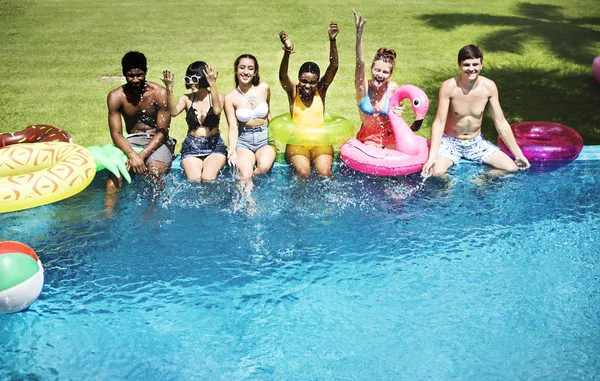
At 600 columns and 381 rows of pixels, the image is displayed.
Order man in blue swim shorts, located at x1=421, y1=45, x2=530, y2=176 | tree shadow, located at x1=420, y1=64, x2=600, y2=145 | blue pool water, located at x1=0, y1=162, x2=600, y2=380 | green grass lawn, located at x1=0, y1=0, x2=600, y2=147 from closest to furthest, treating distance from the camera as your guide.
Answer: blue pool water, located at x1=0, y1=162, x2=600, y2=380 → man in blue swim shorts, located at x1=421, y1=45, x2=530, y2=176 → tree shadow, located at x1=420, y1=64, x2=600, y2=145 → green grass lawn, located at x1=0, y1=0, x2=600, y2=147

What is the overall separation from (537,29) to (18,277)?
454 inches

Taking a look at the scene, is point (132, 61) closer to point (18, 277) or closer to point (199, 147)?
point (199, 147)

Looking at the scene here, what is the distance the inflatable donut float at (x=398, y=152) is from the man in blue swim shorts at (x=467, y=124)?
0.16 metres

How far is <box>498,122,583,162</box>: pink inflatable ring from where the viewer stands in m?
6.71

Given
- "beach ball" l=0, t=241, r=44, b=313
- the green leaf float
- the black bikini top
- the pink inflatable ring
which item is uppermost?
the black bikini top

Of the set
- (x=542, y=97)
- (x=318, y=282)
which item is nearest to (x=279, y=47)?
(x=542, y=97)

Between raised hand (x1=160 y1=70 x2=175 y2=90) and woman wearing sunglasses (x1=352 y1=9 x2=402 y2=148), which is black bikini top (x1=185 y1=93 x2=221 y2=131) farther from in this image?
woman wearing sunglasses (x1=352 y1=9 x2=402 y2=148)

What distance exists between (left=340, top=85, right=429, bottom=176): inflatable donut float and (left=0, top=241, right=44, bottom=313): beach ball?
322cm

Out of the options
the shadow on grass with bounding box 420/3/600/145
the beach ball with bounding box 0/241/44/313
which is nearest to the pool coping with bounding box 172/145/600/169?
the shadow on grass with bounding box 420/3/600/145

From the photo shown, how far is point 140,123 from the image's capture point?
6605mm

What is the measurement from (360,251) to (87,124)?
179 inches

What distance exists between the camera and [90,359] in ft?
14.3

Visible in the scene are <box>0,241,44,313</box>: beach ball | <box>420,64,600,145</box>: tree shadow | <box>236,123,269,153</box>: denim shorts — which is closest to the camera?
<box>0,241,44,313</box>: beach ball

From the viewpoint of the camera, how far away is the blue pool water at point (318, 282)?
172 inches
